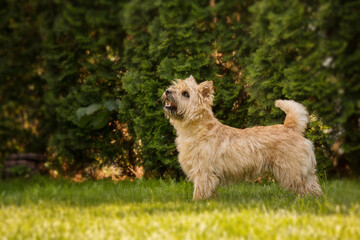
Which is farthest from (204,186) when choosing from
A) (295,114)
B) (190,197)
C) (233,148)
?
(295,114)

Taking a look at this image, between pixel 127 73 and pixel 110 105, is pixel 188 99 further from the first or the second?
pixel 110 105

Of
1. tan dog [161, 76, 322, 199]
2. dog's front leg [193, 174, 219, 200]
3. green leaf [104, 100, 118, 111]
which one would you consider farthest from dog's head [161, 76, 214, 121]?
green leaf [104, 100, 118, 111]

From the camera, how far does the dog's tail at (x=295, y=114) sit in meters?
4.22

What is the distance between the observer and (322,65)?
309cm

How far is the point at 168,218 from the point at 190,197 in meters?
1.47

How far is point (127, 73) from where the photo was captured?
5754mm

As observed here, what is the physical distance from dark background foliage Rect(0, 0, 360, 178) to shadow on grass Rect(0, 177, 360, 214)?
690 mm

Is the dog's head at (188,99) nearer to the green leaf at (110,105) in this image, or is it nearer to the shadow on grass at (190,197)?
the shadow on grass at (190,197)

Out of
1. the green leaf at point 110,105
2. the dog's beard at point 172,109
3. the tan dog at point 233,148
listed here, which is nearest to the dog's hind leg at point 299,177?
the tan dog at point 233,148

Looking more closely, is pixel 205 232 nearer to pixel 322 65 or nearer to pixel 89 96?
pixel 322 65

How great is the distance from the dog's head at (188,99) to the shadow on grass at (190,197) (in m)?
1.03

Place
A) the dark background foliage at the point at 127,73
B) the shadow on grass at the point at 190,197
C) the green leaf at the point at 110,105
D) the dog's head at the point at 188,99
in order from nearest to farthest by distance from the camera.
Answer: the shadow on grass at the point at 190,197 < the dog's head at the point at 188,99 < the dark background foliage at the point at 127,73 < the green leaf at the point at 110,105

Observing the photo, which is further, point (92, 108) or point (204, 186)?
point (92, 108)

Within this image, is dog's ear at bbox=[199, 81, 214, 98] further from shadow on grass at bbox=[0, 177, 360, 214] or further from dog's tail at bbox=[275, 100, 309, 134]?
shadow on grass at bbox=[0, 177, 360, 214]
